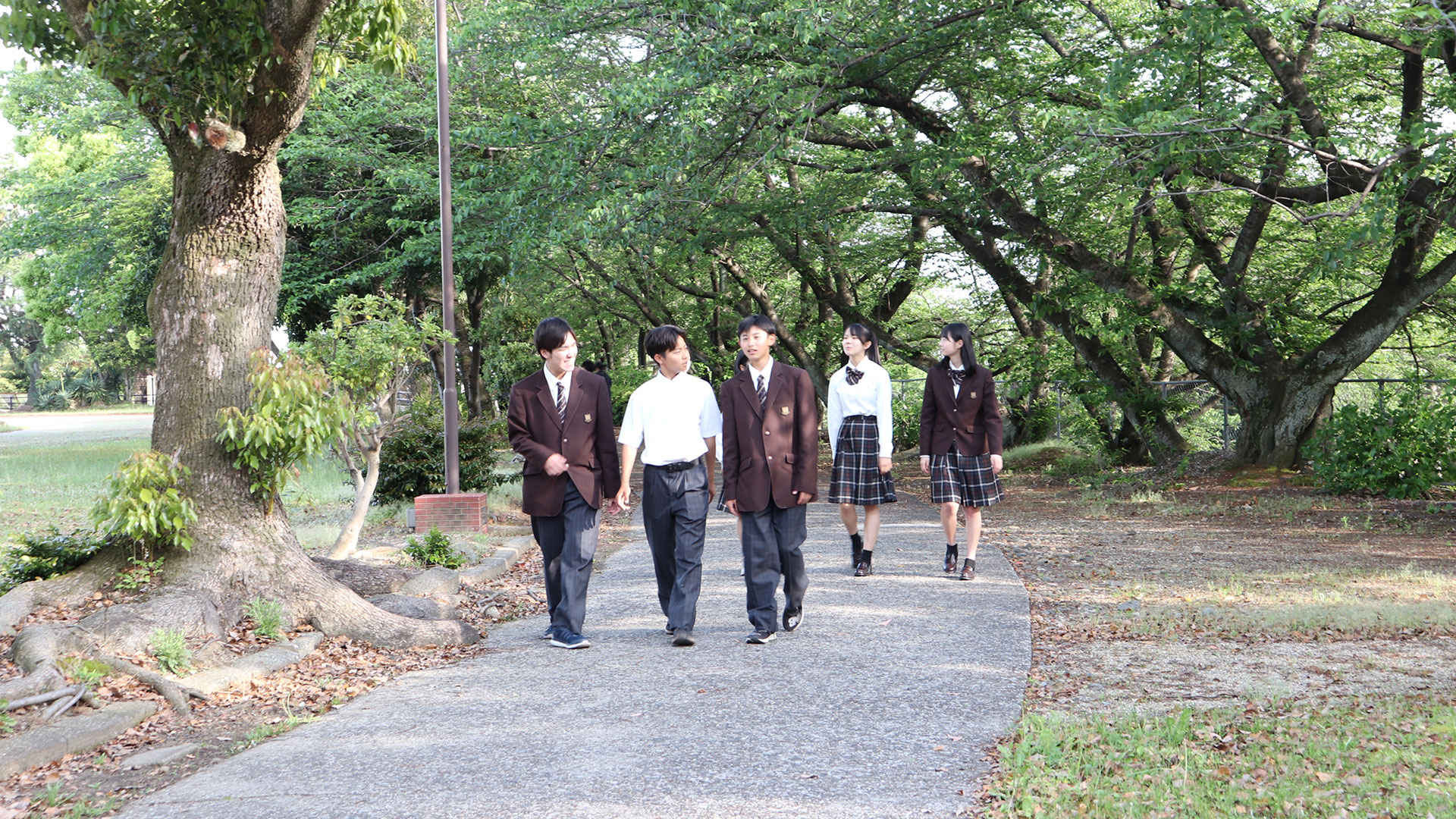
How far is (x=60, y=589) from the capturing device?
232 inches

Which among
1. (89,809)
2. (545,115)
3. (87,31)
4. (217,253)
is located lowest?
(89,809)

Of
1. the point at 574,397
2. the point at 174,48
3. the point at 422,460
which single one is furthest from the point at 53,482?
the point at 574,397

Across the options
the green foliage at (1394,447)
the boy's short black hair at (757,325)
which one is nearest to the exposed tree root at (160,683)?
the boy's short black hair at (757,325)

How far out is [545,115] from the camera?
19.3m

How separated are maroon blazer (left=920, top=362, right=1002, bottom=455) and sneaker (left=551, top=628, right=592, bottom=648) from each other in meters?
3.05

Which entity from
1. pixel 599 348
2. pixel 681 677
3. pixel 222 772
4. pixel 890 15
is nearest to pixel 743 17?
pixel 890 15

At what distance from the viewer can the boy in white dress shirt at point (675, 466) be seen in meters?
6.22

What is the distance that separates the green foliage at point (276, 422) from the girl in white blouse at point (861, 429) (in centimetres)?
341

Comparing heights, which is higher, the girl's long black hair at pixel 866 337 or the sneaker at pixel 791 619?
the girl's long black hair at pixel 866 337

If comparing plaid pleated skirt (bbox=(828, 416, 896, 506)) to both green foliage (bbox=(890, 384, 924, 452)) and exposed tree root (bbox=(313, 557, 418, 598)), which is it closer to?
exposed tree root (bbox=(313, 557, 418, 598))

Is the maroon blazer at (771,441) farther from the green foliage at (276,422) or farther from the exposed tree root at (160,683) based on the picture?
the exposed tree root at (160,683)

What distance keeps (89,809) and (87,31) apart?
4350 mm

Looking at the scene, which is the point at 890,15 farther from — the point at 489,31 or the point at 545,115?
the point at 545,115

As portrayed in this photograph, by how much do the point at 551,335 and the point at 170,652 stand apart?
2.49m
